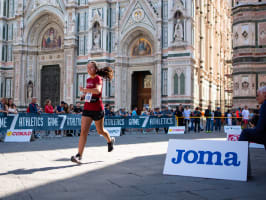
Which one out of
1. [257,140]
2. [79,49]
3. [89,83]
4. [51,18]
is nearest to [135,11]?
[79,49]

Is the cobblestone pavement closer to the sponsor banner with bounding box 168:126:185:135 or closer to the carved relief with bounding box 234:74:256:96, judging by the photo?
the sponsor banner with bounding box 168:126:185:135

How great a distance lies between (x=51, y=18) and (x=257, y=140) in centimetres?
3042

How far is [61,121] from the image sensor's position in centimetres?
1448

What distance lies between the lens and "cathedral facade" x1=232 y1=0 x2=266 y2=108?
2144 centimetres

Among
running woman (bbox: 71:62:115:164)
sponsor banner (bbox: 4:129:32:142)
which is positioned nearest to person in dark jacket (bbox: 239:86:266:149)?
running woman (bbox: 71:62:115:164)

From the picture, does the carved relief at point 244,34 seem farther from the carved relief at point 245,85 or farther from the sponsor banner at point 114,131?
the sponsor banner at point 114,131

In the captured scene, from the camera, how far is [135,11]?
27312 millimetres

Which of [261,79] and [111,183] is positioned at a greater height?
[261,79]

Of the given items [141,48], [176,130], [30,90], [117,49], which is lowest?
[176,130]

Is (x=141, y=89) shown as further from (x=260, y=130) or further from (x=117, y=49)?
(x=260, y=130)

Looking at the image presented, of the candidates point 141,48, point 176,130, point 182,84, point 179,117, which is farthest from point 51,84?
point 176,130

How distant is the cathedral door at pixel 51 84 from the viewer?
31.8 metres

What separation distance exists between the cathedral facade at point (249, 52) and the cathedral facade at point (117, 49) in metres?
4.11

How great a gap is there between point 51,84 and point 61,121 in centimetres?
1870
